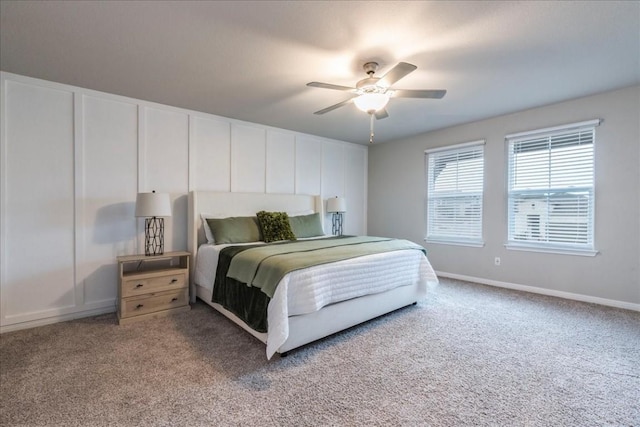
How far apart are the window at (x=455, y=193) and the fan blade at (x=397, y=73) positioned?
2.66 metres

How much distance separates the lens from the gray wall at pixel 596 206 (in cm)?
321

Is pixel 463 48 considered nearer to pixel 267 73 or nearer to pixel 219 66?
pixel 267 73

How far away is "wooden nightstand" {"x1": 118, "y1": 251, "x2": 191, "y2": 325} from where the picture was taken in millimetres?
2916

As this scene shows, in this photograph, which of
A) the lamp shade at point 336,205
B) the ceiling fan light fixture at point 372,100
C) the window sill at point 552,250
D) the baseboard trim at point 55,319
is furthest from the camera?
the lamp shade at point 336,205

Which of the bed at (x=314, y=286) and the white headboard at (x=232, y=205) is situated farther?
the white headboard at (x=232, y=205)

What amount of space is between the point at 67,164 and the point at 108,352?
6.54 ft

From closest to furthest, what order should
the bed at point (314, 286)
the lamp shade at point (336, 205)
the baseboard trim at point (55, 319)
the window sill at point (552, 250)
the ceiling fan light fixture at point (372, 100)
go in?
the bed at point (314, 286), the ceiling fan light fixture at point (372, 100), the baseboard trim at point (55, 319), the window sill at point (552, 250), the lamp shade at point (336, 205)

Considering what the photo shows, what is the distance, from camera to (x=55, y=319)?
2.94 meters

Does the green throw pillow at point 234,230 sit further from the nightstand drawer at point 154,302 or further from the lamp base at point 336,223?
the lamp base at point 336,223

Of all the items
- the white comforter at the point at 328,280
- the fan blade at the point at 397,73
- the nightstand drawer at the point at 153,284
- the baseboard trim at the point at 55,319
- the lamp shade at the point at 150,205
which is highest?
the fan blade at the point at 397,73

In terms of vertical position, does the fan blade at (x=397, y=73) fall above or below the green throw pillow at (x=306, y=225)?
above

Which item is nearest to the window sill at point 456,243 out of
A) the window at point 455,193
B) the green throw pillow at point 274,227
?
the window at point 455,193

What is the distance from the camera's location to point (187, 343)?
2.47 m

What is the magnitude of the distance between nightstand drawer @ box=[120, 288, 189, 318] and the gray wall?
3.78 metres
